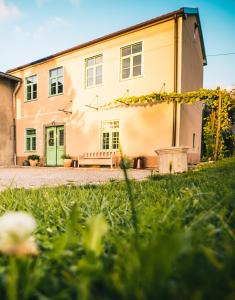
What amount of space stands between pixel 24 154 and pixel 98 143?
5871 mm

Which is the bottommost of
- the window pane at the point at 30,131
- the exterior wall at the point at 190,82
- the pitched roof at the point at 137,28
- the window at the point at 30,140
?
the window at the point at 30,140

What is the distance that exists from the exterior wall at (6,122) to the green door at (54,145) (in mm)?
2878

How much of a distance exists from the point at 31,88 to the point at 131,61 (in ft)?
24.1

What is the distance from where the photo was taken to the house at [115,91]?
10.4m

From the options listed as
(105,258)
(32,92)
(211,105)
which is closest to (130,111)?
(211,105)

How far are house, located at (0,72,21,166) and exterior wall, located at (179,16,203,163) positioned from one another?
419 inches

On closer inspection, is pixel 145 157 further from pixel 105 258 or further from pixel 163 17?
pixel 105 258

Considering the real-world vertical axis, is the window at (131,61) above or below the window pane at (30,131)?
above

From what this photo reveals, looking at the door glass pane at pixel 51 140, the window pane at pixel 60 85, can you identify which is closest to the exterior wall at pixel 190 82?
the window pane at pixel 60 85

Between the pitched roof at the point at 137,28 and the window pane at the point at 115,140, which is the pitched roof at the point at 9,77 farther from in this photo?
the window pane at the point at 115,140

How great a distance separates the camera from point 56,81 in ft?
46.5

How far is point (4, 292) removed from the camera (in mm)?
537

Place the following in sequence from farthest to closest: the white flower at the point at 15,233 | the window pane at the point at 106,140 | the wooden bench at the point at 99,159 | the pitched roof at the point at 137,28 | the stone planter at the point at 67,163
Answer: the stone planter at the point at 67,163 < the window pane at the point at 106,140 < the wooden bench at the point at 99,159 < the pitched roof at the point at 137,28 < the white flower at the point at 15,233

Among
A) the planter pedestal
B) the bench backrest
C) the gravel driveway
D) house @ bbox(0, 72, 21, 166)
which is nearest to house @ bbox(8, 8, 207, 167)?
the bench backrest
